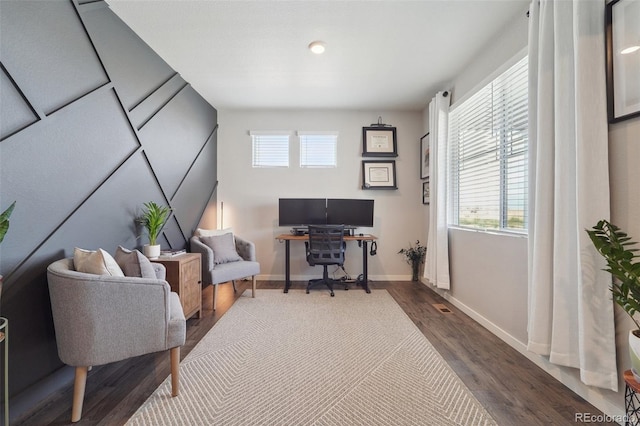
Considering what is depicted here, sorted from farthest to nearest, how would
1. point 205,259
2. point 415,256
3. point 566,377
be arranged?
point 415,256, point 205,259, point 566,377

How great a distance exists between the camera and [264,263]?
416cm

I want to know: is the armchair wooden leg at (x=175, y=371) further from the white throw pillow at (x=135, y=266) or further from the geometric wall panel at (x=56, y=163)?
the geometric wall panel at (x=56, y=163)

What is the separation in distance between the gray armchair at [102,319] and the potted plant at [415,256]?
3360mm

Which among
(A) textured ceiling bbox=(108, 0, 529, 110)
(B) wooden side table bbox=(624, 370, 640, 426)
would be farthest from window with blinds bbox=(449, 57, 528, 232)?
(B) wooden side table bbox=(624, 370, 640, 426)

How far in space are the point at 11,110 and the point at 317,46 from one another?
218 cm

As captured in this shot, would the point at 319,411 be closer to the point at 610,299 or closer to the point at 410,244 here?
the point at 610,299

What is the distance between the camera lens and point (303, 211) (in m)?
3.89

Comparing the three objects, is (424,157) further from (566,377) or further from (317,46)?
(566,377)

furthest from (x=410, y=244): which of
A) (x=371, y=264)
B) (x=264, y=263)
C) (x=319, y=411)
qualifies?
(x=319, y=411)

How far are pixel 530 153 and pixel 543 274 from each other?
0.81 metres

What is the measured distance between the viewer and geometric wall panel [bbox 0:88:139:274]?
1.38 m

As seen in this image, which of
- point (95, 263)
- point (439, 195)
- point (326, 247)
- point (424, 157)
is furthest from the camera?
point (424, 157)

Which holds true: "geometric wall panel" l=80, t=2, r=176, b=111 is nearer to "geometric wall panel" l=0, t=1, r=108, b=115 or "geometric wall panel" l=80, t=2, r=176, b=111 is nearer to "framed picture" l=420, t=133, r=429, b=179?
"geometric wall panel" l=0, t=1, r=108, b=115

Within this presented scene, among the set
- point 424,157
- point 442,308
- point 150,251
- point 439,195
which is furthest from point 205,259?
point 424,157
